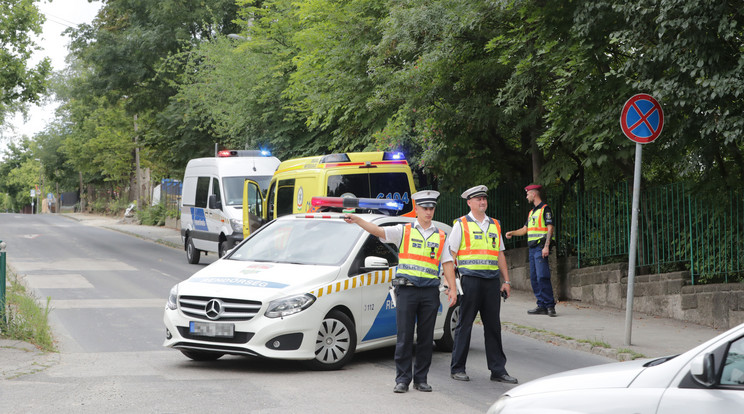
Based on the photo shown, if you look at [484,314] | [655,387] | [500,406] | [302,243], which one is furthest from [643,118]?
[655,387]

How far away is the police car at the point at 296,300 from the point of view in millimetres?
8133

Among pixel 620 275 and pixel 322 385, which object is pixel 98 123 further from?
pixel 322 385

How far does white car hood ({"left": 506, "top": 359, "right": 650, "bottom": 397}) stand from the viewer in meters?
3.86

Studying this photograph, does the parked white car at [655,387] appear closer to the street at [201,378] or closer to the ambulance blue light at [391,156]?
the street at [201,378]

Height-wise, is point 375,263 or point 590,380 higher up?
point 375,263

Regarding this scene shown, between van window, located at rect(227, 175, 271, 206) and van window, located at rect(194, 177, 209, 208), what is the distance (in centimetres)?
103

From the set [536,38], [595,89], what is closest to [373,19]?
[536,38]

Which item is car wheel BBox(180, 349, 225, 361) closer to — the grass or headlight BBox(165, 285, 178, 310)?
headlight BBox(165, 285, 178, 310)

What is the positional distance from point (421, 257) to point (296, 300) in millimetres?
1382

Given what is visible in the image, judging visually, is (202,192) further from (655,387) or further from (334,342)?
(655,387)

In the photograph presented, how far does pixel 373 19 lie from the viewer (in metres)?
17.4

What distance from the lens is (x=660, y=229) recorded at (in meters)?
13.2

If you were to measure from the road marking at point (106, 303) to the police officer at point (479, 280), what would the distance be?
285 inches

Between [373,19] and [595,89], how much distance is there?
6.77 meters
